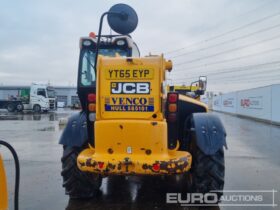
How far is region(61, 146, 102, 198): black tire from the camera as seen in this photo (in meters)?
5.00

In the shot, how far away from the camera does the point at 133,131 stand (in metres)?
4.22

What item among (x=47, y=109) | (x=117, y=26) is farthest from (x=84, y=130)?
(x=47, y=109)

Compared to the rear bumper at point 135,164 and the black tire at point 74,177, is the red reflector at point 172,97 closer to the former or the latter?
the rear bumper at point 135,164

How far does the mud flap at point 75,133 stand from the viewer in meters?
4.91

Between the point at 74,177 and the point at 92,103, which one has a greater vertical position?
the point at 92,103

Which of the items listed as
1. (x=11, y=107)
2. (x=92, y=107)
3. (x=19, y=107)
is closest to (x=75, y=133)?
(x=92, y=107)

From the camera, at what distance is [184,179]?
6.26 metres

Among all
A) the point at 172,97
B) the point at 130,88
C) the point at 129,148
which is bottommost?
the point at 129,148

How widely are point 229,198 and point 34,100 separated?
3340 centimetres

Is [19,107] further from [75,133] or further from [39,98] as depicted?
[75,133]

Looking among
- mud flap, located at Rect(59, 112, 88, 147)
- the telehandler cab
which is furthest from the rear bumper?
mud flap, located at Rect(59, 112, 88, 147)

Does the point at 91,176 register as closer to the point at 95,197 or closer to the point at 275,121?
the point at 95,197

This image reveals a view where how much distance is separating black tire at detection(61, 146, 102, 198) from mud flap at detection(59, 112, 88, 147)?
175 mm

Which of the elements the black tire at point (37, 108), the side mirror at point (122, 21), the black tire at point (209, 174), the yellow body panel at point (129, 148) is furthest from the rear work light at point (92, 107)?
the black tire at point (37, 108)
